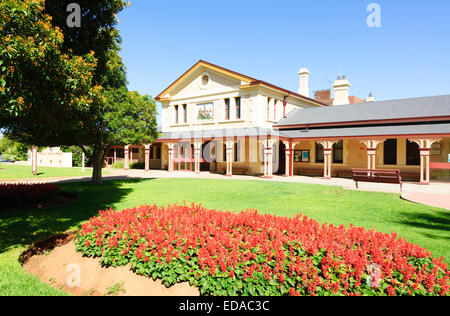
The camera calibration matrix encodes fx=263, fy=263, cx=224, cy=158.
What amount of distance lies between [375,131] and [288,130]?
7.44 metres

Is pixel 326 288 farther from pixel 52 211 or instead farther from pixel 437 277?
pixel 52 211

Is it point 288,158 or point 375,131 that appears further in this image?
point 288,158

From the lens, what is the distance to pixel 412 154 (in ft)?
65.6

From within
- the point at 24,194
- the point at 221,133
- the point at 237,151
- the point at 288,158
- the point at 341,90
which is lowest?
the point at 24,194

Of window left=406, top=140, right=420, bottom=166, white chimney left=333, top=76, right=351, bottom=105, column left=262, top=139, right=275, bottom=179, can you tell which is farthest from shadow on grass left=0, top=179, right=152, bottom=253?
white chimney left=333, top=76, right=351, bottom=105

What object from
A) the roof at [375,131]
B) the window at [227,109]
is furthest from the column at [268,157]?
the window at [227,109]

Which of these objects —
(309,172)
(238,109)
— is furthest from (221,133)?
(309,172)

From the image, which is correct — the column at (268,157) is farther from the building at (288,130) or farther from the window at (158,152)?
the window at (158,152)

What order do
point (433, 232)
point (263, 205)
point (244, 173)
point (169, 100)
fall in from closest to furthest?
point (433, 232), point (263, 205), point (244, 173), point (169, 100)

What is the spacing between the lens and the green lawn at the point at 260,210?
461 centimetres

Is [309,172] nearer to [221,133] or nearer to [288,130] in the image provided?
[288,130]
